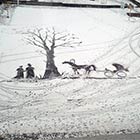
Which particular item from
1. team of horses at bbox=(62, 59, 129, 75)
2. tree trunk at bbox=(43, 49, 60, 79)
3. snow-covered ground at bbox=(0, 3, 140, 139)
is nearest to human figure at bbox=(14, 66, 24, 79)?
snow-covered ground at bbox=(0, 3, 140, 139)

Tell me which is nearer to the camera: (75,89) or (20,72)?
(75,89)

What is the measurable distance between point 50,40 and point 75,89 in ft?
4.80

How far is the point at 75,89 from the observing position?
143 inches

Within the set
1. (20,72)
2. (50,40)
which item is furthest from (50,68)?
(50,40)

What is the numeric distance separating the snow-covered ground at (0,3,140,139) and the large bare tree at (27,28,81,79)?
0.36 ft

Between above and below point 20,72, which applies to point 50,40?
above

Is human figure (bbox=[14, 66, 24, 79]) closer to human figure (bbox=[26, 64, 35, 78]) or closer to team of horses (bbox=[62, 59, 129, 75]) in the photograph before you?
human figure (bbox=[26, 64, 35, 78])

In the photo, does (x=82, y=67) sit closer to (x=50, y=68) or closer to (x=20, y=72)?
(x=50, y=68)

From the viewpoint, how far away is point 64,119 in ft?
10.2

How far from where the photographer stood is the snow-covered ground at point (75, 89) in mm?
3039

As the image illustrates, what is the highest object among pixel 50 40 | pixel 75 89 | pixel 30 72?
pixel 50 40

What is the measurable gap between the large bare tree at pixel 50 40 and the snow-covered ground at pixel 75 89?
0.36ft

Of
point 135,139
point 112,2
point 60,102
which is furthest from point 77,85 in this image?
point 112,2

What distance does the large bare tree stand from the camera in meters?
4.43
